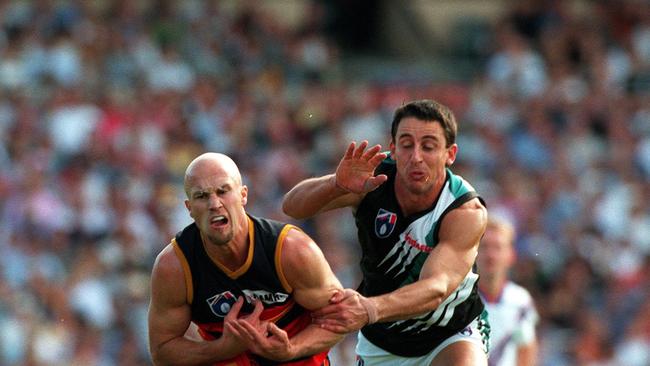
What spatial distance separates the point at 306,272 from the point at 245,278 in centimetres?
34

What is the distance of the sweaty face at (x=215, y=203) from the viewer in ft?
23.1

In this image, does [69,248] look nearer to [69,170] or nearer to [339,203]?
[69,170]

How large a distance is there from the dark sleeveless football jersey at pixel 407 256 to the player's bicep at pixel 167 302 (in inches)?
47.2

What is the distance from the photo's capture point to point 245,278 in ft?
23.7

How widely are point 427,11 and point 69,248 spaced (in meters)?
9.30

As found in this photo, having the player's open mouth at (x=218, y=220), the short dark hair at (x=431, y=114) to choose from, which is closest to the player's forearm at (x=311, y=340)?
the player's open mouth at (x=218, y=220)

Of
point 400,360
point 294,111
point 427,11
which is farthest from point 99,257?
point 427,11

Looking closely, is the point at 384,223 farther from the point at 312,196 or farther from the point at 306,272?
the point at 306,272

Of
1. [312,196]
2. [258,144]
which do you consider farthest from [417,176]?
[258,144]

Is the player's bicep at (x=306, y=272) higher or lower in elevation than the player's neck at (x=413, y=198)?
lower

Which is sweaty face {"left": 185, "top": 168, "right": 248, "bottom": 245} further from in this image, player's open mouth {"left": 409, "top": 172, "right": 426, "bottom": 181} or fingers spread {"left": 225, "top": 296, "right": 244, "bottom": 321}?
player's open mouth {"left": 409, "top": 172, "right": 426, "bottom": 181}

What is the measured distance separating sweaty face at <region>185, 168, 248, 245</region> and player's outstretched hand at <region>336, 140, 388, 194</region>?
2.30 ft

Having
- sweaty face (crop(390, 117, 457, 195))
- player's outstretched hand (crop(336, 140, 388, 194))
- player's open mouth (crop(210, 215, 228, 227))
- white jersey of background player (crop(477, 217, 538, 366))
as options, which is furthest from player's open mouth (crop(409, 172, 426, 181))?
white jersey of background player (crop(477, 217, 538, 366))

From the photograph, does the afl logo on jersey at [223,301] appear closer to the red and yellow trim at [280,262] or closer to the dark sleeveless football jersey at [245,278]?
the dark sleeveless football jersey at [245,278]
